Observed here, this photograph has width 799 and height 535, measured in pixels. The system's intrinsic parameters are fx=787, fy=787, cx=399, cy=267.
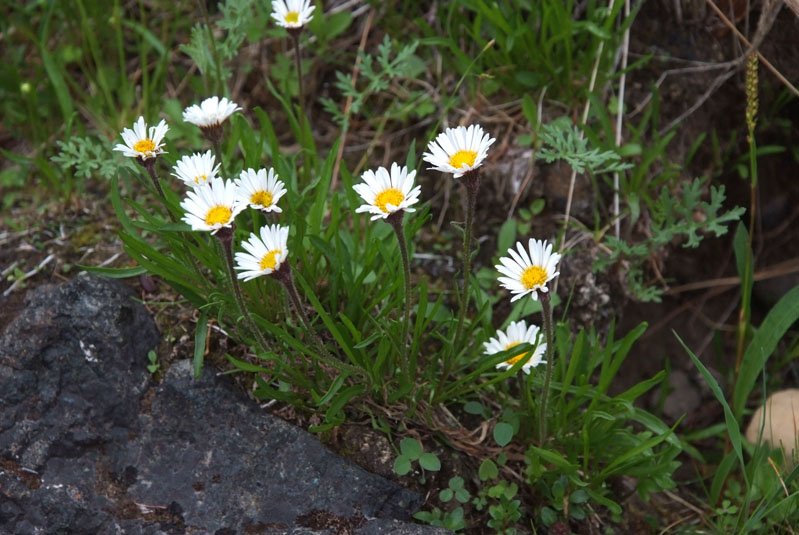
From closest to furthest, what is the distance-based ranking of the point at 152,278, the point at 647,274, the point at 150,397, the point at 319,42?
the point at 150,397, the point at 152,278, the point at 647,274, the point at 319,42

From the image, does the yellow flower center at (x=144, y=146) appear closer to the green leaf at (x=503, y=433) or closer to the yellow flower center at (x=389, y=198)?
the yellow flower center at (x=389, y=198)

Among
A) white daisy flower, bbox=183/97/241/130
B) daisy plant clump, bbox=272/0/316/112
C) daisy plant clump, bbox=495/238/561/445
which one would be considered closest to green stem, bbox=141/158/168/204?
white daisy flower, bbox=183/97/241/130

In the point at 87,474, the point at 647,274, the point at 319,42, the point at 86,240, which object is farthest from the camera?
the point at 319,42

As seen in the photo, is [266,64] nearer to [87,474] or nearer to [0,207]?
[0,207]

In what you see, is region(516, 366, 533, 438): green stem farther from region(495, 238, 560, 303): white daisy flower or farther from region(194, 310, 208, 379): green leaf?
region(194, 310, 208, 379): green leaf

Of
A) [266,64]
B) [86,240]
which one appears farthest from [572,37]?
[86,240]

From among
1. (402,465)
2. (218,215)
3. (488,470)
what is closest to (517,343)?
(488,470)
